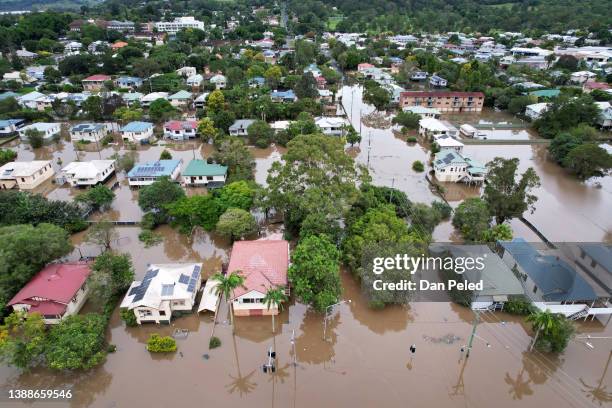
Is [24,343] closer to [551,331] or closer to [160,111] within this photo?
[551,331]

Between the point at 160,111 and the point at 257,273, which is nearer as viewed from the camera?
the point at 257,273

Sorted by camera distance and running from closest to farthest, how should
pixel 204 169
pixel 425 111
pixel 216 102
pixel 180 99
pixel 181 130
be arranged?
1. pixel 204 169
2. pixel 181 130
3. pixel 216 102
4. pixel 425 111
5. pixel 180 99

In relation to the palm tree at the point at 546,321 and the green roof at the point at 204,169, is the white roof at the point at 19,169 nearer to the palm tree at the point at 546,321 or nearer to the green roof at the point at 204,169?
the green roof at the point at 204,169

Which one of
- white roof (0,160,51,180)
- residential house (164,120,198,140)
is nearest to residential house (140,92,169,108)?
residential house (164,120,198,140)

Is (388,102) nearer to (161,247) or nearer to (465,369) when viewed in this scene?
(161,247)

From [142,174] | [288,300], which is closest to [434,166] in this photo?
[288,300]

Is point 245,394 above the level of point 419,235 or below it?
below

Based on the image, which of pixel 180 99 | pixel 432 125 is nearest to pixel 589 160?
pixel 432 125

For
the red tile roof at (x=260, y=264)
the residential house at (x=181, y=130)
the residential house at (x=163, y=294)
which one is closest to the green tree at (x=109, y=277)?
the residential house at (x=163, y=294)

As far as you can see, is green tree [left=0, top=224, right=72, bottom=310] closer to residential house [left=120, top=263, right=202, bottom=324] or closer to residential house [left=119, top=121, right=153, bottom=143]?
residential house [left=120, top=263, right=202, bottom=324]
